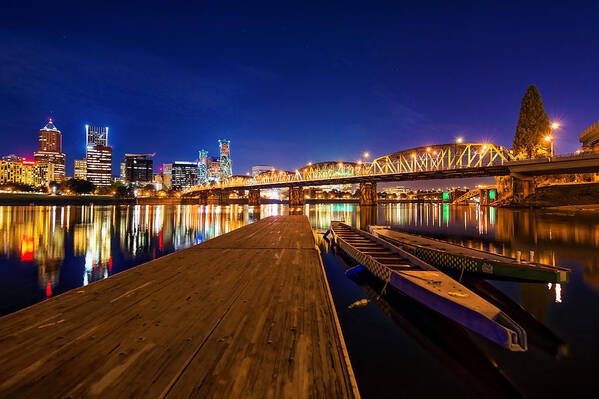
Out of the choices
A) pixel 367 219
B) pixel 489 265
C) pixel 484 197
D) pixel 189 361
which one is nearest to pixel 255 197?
pixel 367 219

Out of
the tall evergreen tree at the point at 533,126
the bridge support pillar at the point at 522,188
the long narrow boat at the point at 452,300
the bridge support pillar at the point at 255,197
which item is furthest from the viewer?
the bridge support pillar at the point at 255,197

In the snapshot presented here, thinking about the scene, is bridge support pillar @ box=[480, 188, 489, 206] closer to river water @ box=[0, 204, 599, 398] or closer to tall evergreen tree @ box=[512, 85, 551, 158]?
tall evergreen tree @ box=[512, 85, 551, 158]

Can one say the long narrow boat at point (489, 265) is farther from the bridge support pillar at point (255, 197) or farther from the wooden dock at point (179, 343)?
the bridge support pillar at point (255, 197)

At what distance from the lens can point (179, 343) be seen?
4.77 m

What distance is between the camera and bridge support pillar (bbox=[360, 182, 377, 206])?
3731 inches

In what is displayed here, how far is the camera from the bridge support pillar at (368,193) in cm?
9478

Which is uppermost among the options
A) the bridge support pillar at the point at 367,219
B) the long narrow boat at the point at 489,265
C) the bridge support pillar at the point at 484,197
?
the bridge support pillar at the point at 484,197

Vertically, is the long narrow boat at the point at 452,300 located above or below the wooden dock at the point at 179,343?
below

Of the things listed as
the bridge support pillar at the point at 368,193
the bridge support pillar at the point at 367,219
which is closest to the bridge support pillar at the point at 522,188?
the bridge support pillar at the point at 367,219

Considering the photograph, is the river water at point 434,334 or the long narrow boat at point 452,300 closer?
the long narrow boat at point 452,300

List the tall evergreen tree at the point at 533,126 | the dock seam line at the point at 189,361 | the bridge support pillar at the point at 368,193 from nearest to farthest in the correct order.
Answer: the dock seam line at the point at 189,361, the tall evergreen tree at the point at 533,126, the bridge support pillar at the point at 368,193

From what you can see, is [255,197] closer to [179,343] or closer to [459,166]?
[459,166]

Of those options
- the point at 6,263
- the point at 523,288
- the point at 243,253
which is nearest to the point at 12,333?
the point at 243,253

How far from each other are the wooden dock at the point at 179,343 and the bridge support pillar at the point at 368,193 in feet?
294
